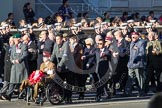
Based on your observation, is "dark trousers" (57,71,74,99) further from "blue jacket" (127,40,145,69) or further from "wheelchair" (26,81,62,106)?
"blue jacket" (127,40,145,69)

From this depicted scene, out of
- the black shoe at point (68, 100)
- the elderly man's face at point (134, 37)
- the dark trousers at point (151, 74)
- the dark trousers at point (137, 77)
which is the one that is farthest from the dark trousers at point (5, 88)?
the dark trousers at point (151, 74)

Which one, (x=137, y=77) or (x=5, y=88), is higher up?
(x=137, y=77)

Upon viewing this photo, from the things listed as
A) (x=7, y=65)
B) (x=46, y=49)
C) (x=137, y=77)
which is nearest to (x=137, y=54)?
(x=137, y=77)

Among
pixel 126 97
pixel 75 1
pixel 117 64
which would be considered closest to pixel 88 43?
pixel 117 64

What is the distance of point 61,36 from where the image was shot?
9.76 metres

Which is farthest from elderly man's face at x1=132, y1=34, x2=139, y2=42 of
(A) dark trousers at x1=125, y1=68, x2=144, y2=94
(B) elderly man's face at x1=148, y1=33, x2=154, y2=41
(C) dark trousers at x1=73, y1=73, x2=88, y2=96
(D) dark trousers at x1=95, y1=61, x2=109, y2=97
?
(C) dark trousers at x1=73, y1=73, x2=88, y2=96

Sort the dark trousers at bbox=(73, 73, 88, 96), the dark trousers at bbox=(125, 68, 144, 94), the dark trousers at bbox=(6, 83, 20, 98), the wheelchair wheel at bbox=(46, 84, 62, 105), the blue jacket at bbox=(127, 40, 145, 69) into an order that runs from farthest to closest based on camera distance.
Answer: the dark trousers at bbox=(125, 68, 144, 94) < the blue jacket at bbox=(127, 40, 145, 69) < the dark trousers at bbox=(73, 73, 88, 96) < the dark trousers at bbox=(6, 83, 20, 98) < the wheelchair wheel at bbox=(46, 84, 62, 105)

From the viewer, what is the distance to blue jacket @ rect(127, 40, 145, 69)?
1052cm

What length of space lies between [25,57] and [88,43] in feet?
5.13

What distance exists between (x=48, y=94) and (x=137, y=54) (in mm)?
2857

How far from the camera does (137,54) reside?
10.6 m

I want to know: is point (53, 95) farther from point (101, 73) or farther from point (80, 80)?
point (101, 73)

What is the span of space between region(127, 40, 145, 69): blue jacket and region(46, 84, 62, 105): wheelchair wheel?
2.30 m

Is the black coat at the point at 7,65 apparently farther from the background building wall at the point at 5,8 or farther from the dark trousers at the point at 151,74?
the background building wall at the point at 5,8
